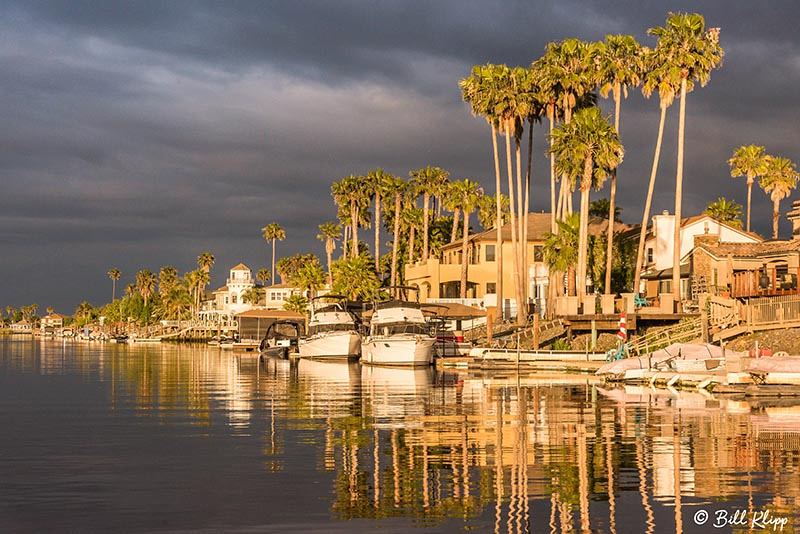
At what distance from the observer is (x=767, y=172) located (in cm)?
11275

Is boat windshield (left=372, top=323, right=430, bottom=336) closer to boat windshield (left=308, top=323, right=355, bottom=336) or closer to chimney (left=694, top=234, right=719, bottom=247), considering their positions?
boat windshield (left=308, top=323, right=355, bottom=336)

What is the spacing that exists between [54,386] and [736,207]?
3390 inches

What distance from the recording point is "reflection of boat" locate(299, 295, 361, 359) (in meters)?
87.2

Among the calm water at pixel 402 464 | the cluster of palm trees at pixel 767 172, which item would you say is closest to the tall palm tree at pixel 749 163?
the cluster of palm trees at pixel 767 172

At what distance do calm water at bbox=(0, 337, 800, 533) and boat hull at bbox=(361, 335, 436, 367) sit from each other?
30255mm

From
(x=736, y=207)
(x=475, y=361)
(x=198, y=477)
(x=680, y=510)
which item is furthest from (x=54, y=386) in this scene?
(x=736, y=207)

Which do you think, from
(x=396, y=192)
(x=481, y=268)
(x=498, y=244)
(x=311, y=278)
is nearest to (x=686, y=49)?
(x=498, y=244)

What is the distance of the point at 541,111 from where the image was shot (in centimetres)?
8981

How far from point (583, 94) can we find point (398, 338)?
26892 mm

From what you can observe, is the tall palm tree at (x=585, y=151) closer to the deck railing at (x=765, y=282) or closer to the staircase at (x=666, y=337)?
the staircase at (x=666, y=337)

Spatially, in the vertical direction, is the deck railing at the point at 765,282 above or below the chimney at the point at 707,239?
below

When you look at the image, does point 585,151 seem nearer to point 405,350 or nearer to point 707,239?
point 707,239

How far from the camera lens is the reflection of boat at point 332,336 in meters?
87.2

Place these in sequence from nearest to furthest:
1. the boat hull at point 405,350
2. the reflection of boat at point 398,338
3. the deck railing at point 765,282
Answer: the deck railing at point 765,282, the boat hull at point 405,350, the reflection of boat at point 398,338
